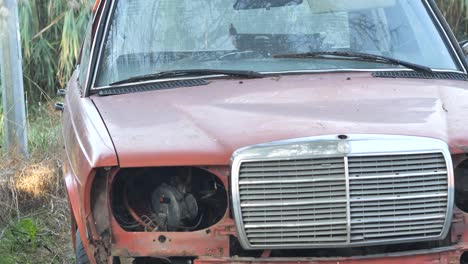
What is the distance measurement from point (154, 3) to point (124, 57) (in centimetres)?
37

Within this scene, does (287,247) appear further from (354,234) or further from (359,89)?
(359,89)

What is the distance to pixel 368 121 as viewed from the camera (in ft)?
9.93

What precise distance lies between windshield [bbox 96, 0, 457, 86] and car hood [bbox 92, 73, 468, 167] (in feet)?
0.59

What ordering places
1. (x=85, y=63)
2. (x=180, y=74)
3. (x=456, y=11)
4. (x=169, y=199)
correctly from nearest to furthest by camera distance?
(x=169, y=199) → (x=180, y=74) → (x=85, y=63) → (x=456, y=11)

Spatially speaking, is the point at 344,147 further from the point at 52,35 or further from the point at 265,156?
the point at 52,35

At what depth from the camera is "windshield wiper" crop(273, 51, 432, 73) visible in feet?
12.2

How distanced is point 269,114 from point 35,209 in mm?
3107

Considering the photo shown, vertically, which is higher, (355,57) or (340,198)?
(355,57)

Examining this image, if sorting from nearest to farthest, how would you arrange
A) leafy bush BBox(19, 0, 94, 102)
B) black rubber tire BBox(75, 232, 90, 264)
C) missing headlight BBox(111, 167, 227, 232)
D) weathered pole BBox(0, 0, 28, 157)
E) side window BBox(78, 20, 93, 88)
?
missing headlight BBox(111, 167, 227, 232)
black rubber tire BBox(75, 232, 90, 264)
side window BBox(78, 20, 93, 88)
weathered pole BBox(0, 0, 28, 157)
leafy bush BBox(19, 0, 94, 102)

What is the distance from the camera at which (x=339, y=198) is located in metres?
2.83

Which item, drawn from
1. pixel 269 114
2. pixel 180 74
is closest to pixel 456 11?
pixel 180 74

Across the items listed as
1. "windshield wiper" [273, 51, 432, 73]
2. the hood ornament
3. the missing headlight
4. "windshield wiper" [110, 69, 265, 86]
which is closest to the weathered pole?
"windshield wiper" [110, 69, 265, 86]

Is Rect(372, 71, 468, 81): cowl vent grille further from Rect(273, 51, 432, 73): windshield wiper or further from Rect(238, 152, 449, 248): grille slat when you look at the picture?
Rect(238, 152, 449, 248): grille slat

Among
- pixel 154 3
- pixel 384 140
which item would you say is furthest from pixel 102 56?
pixel 384 140
